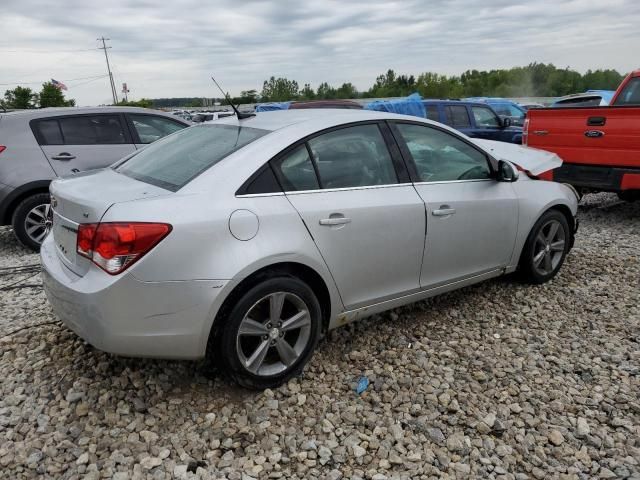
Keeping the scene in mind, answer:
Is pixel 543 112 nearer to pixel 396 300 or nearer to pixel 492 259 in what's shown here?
pixel 492 259

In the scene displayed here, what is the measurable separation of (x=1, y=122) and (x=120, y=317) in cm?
465

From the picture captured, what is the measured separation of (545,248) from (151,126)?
5079 millimetres

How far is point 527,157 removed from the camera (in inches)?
198

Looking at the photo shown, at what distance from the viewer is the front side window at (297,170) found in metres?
2.99

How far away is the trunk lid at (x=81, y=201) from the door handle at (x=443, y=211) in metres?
1.73

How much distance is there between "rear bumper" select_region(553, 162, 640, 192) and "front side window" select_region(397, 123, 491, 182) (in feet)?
10.6

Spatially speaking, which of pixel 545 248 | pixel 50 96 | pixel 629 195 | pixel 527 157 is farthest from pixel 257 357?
pixel 50 96

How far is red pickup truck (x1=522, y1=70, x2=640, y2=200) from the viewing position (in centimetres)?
616

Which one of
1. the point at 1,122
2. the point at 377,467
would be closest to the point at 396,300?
the point at 377,467

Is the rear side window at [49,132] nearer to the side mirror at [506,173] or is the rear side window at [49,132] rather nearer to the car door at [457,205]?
the car door at [457,205]

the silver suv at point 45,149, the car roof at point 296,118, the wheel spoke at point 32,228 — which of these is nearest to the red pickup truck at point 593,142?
the car roof at point 296,118

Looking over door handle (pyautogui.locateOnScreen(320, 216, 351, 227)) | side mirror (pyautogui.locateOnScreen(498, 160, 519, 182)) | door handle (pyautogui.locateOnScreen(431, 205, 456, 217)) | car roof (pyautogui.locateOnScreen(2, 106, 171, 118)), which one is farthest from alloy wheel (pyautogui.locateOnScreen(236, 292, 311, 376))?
car roof (pyautogui.locateOnScreen(2, 106, 171, 118))

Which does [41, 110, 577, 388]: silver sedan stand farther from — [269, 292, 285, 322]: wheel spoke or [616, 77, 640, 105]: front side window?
[616, 77, 640, 105]: front side window

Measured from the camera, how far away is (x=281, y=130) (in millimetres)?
3146
